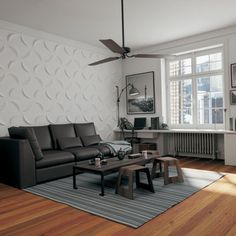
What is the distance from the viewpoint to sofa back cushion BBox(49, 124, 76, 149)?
190 inches

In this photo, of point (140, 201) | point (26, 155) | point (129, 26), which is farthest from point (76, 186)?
point (129, 26)

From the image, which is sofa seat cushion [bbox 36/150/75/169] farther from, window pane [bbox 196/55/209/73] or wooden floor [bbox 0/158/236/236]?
window pane [bbox 196/55/209/73]

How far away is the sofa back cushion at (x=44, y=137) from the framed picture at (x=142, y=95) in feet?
8.86

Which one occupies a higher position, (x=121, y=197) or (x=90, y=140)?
(x=90, y=140)

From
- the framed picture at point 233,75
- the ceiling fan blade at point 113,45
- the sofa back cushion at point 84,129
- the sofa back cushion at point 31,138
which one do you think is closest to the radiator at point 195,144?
the framed picture at point 233,75

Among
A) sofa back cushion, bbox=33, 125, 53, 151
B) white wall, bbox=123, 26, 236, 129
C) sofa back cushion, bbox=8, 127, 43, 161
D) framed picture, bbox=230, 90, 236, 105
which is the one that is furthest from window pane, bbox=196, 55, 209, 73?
sofa back cushion, bbox=8, 127, 43, 161

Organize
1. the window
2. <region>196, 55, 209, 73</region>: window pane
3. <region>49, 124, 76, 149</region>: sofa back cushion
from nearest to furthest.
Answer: <region>49, 124, 76, 149</region>: sofa back cushion
the window
<region>196, 55, 209, 73</region>: window pane

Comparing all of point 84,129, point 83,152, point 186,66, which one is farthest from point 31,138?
point 186,66

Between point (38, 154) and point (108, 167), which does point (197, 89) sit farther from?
point (38, 154)

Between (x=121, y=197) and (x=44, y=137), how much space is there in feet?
7.25

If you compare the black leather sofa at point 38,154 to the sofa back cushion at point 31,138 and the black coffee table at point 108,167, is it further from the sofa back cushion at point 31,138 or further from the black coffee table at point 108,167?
the black coffee table at point 108,167

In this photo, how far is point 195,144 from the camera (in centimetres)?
567

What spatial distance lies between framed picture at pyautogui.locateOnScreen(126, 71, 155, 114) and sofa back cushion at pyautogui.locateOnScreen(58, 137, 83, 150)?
224 cm

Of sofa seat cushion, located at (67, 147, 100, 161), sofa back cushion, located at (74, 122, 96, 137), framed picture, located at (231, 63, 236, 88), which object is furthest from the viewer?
sofa back cushion, located at (74, 122, 96, 137)
